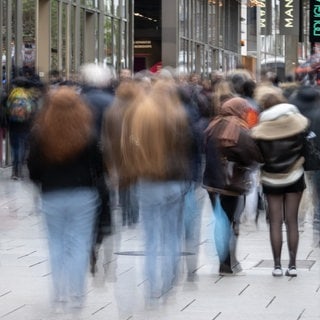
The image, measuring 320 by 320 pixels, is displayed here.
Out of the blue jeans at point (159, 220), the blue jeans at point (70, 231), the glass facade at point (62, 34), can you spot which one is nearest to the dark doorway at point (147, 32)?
the glass facade at point (62, 34)

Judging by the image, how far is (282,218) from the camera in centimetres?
1125

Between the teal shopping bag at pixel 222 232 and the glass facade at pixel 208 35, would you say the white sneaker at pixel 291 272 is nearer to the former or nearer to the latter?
the teal shopping bag at pixel 222 232

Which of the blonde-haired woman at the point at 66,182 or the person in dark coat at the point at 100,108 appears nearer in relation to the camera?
the blonde-haired woman at the point at 66,182

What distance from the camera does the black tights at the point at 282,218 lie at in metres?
11.1

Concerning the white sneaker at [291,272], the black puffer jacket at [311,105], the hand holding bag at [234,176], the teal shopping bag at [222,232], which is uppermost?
the black puffer jacket at [311,105]

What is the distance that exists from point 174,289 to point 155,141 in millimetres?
1555

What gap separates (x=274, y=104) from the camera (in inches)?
442

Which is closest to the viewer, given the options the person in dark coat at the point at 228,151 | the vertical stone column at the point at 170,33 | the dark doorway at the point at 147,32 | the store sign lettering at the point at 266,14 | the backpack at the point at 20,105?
the person in dark coat at the point at 228,151

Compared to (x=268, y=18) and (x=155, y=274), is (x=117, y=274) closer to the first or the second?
(x=155, y=274)

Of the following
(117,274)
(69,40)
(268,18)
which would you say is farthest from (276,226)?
(268,18)

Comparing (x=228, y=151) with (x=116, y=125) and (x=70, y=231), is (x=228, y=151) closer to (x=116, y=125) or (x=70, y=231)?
(x=116, y=125)

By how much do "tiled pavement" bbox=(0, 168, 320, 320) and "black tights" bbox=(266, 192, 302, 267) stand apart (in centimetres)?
25

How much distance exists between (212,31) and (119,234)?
41.6 m

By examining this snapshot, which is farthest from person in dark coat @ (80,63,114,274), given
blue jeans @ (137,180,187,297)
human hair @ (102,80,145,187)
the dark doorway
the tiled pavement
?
the dark doorway
